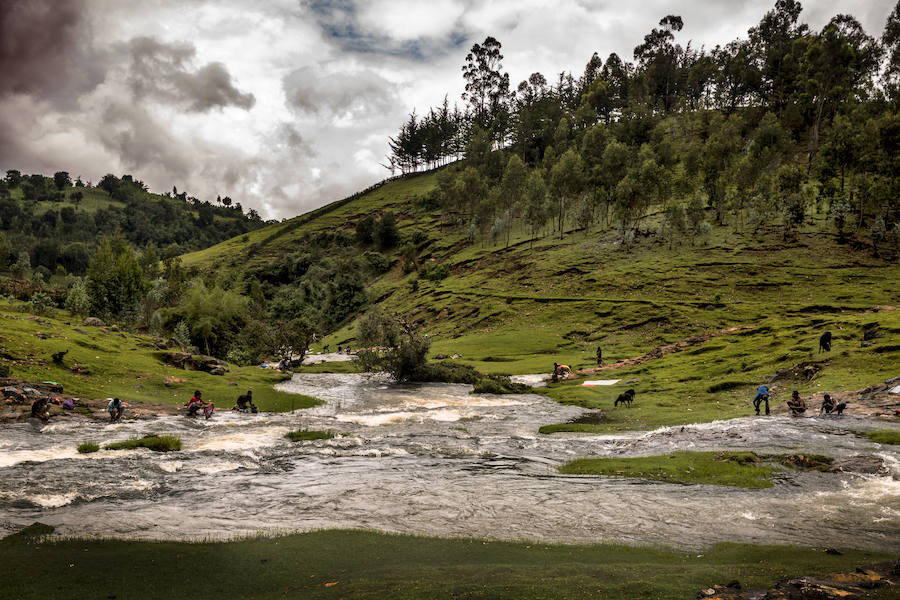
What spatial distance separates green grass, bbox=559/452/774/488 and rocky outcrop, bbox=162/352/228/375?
42658 mm

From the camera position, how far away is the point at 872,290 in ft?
271

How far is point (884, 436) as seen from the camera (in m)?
25.6

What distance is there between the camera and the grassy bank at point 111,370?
38219mm

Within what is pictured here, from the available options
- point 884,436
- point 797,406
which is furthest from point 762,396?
point 884,436

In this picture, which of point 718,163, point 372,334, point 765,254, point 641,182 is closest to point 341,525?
point 372,334

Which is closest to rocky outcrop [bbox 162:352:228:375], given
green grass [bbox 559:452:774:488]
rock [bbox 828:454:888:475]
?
green grass [bbox 559:452:774:488]

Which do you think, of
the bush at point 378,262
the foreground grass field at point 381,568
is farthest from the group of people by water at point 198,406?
the bush at point 378,262

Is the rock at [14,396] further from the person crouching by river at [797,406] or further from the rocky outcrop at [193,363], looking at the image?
the person crouching by river at [797,406]

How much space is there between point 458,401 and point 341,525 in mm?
36037

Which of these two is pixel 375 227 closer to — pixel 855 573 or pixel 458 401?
pixel 458 401

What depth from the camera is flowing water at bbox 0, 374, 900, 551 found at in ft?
53.2

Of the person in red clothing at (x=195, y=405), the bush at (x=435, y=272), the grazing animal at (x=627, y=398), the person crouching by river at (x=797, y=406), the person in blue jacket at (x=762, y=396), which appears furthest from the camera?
the bush at (x=435, y=272)

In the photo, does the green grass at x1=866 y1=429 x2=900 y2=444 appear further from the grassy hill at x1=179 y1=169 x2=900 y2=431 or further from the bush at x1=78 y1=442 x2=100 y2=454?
the bush at x1=78 y1=442 x2=100 y2=454

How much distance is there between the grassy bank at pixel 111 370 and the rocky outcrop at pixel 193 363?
3.61ft
